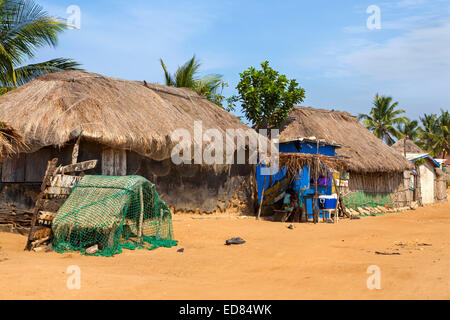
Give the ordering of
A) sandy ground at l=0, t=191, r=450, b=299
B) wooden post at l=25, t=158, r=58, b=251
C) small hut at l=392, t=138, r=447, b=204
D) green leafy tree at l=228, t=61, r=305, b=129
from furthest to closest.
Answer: small hut at l=392, t=138, r=447, b=204, green leafy tree at l=228, t=61, r=305, b=129, wooden post at l=25, t=158, r=58, b=251, sandy ground at l=0, t=191, r=450, b=299

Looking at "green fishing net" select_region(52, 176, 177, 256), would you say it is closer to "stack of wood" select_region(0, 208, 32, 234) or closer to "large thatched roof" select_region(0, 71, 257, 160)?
"stack of wood" select_region(0, 208, 32, 234)

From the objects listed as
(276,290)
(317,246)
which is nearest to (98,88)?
(317,246)

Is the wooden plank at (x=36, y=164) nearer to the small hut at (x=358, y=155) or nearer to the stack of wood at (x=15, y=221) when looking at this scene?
the stack of wood at (x=15, y=221)

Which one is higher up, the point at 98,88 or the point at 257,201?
the point at 98,88

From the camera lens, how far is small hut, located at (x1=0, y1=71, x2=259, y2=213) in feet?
34.1

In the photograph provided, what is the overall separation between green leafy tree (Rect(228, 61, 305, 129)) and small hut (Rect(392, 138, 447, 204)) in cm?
928

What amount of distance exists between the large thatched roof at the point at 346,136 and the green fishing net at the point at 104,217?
1005 cm

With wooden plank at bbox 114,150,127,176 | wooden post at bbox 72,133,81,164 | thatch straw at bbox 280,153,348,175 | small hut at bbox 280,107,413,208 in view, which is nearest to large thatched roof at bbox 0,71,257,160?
wooden post at bbox 72,133,81,164

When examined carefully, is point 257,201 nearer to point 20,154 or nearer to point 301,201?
point 301,201

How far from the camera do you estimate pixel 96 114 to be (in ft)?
35.9

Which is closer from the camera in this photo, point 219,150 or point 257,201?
point 219,150
